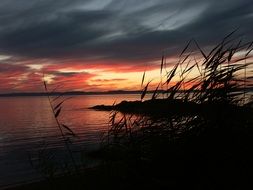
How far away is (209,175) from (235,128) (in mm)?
876

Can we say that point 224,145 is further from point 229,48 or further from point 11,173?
point 11,173

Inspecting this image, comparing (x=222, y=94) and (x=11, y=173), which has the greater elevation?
(x=222, y=94)

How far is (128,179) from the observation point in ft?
19.6

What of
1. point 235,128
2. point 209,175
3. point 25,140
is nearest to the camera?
point 209,175

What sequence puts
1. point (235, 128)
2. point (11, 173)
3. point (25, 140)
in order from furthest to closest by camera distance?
point (25, 140)
point (11, 173)
point (235, 128)

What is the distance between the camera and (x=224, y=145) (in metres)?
5.58

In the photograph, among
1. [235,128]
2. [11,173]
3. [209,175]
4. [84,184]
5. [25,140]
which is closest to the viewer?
[209,175]

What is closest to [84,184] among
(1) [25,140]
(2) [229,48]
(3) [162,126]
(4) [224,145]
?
(3) [162,126]

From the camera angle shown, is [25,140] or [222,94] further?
[25,140]

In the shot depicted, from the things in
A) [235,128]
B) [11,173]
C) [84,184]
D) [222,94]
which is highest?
[222,94]

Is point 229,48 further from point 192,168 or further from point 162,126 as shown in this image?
point 192,168

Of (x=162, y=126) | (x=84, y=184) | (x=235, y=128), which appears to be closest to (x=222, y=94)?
(x=235, y=128)

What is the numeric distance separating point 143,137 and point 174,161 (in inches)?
33.6

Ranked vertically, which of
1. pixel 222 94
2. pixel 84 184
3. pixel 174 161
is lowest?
pixel 84 184
